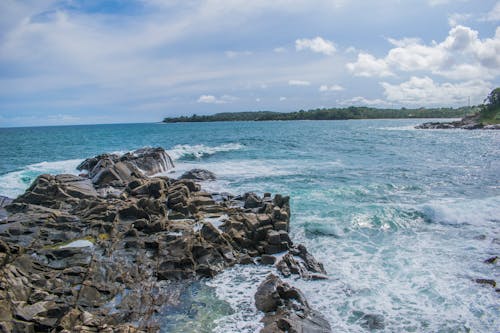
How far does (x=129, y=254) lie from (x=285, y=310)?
608 centimetres

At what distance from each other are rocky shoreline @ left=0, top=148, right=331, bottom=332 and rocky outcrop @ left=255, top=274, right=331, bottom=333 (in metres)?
0.03

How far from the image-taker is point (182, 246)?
1267 centimetres

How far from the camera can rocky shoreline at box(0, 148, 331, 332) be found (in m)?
8.63

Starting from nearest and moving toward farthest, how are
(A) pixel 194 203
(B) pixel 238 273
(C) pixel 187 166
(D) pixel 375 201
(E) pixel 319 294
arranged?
(E) pixel 319 294 → (B) pixel 238 273 → (A) pixel 194 203 → (D) pixel 375 201 → (C) pixel 187 166

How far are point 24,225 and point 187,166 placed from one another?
23169mm

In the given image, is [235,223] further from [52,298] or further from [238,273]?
[52,298]

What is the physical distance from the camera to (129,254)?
12594 millimetres

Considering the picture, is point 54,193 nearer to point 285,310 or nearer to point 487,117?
point 285,310

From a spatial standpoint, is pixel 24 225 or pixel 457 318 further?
pixel 24 225

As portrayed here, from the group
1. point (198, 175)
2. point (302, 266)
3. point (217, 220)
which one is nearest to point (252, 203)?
point (217, 220)

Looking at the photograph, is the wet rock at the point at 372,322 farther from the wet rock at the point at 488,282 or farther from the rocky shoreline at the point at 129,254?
the wet rock at the point at 488,282

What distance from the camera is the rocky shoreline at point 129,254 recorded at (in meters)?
8.63

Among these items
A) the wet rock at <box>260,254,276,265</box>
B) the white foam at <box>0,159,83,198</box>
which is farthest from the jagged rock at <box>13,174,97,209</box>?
the wet rock at <box>260,254,276,265</box>

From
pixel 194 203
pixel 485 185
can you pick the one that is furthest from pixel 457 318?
pixel 485 185
